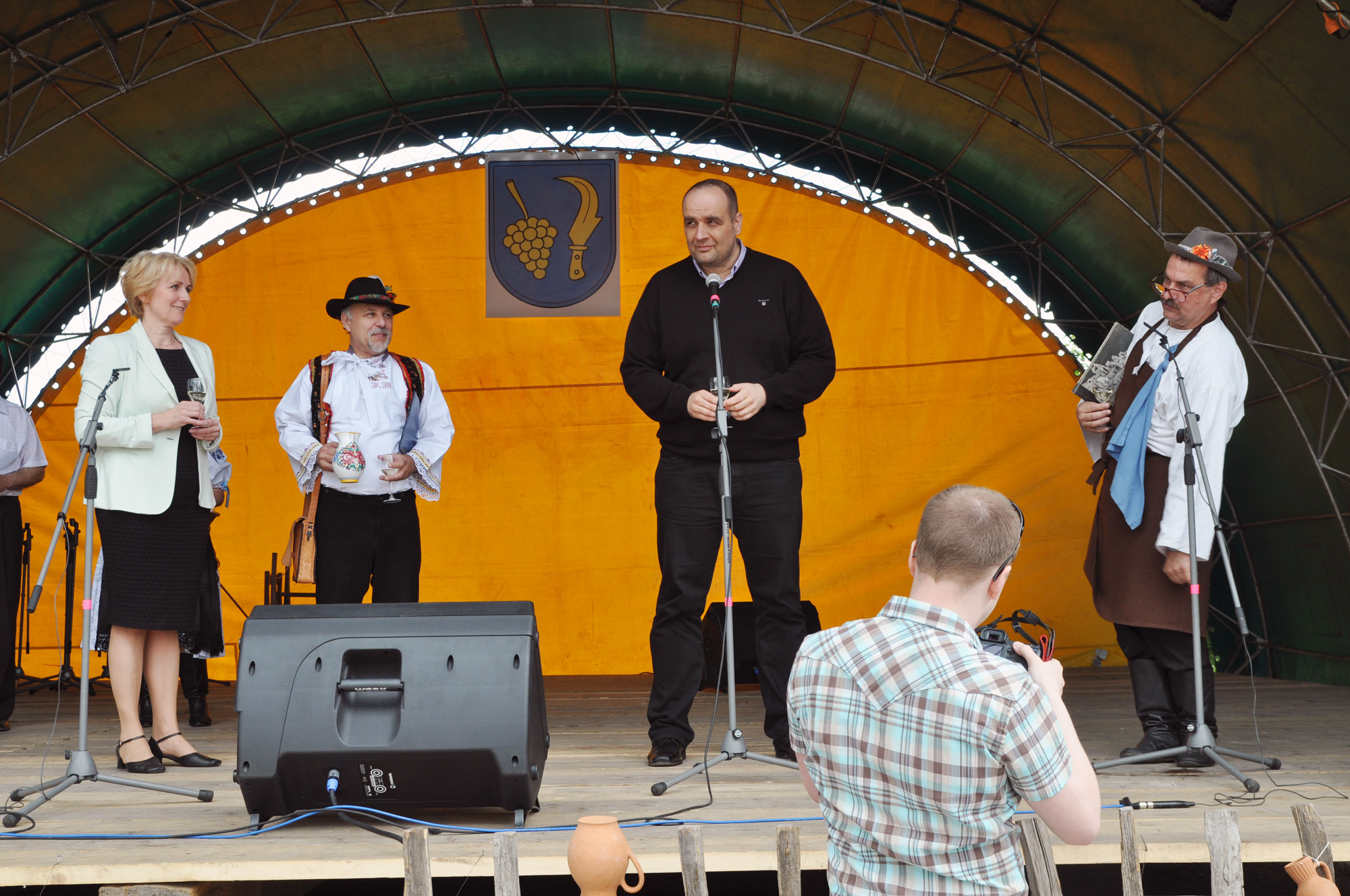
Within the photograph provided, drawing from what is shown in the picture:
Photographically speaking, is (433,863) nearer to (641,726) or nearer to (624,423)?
(641,726)

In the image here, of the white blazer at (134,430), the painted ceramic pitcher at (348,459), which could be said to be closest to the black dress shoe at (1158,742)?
the painted ceramic pitcher at (348,459)

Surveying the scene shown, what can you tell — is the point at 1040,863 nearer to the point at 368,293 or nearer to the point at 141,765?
the point at 141,765

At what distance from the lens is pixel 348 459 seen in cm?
341

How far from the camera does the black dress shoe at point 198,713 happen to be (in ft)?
14.0

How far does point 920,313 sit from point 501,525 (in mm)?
2840

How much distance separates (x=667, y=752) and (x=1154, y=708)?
1434 mm

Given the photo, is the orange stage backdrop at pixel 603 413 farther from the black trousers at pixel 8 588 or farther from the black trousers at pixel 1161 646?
the black trousers at pixel 1161 646

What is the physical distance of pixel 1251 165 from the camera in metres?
5.05

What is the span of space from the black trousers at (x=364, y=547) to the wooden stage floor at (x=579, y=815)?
0.63 m

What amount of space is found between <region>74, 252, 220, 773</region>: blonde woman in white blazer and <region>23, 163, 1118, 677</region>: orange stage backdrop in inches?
135

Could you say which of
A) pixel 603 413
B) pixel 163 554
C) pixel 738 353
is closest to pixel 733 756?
pixel 738 353

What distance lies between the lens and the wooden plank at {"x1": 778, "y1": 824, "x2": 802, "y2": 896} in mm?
1915

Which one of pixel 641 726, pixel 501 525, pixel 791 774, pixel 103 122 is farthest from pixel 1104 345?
pixel 103 122

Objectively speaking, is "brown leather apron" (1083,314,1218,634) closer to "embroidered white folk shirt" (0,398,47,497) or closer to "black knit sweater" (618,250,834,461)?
"black knit sweater" (618,250,834,461)
